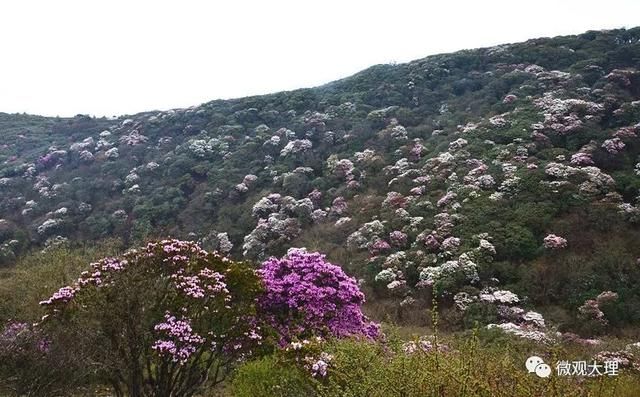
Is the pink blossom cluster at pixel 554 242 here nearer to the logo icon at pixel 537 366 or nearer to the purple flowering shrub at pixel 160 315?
the purple flowering shrub at pixel 160 315

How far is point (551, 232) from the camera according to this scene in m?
19.9

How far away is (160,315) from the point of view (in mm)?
9188

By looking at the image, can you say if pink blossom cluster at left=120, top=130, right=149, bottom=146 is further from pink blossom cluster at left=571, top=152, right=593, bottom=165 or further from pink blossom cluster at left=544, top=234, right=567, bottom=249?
pink blossom cluster at left=544, top=234, right=567, bottom=249

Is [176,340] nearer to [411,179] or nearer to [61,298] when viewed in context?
[61,298]

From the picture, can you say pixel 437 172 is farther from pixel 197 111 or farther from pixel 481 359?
pixel 197 111

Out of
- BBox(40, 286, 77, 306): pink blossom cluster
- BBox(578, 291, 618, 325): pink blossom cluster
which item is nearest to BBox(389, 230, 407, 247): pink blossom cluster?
BBox(578, 291, 618, 325): pink blossom cluster

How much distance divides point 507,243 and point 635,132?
10575mm

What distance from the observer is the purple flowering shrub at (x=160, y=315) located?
28.4ft

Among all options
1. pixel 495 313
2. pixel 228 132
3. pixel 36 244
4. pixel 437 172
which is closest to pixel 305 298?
pixel 495 313

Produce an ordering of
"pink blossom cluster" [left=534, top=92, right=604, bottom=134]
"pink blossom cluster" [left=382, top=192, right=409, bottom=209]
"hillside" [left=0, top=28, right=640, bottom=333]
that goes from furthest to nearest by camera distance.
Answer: "pink blossom cluster" [left=534, top=92, right=604, bottom=134]
"pink blossom cluster" [left=382, top=192, right=409, bottom=209]
"hillside" [left=0, top=28, right=640, bottom=333]

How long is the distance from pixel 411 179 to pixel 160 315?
794 inches

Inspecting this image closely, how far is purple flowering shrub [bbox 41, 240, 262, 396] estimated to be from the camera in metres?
8.66

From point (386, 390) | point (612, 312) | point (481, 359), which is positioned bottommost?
point (612, 312)

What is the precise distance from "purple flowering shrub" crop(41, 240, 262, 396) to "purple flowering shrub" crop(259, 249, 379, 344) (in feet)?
2.63
